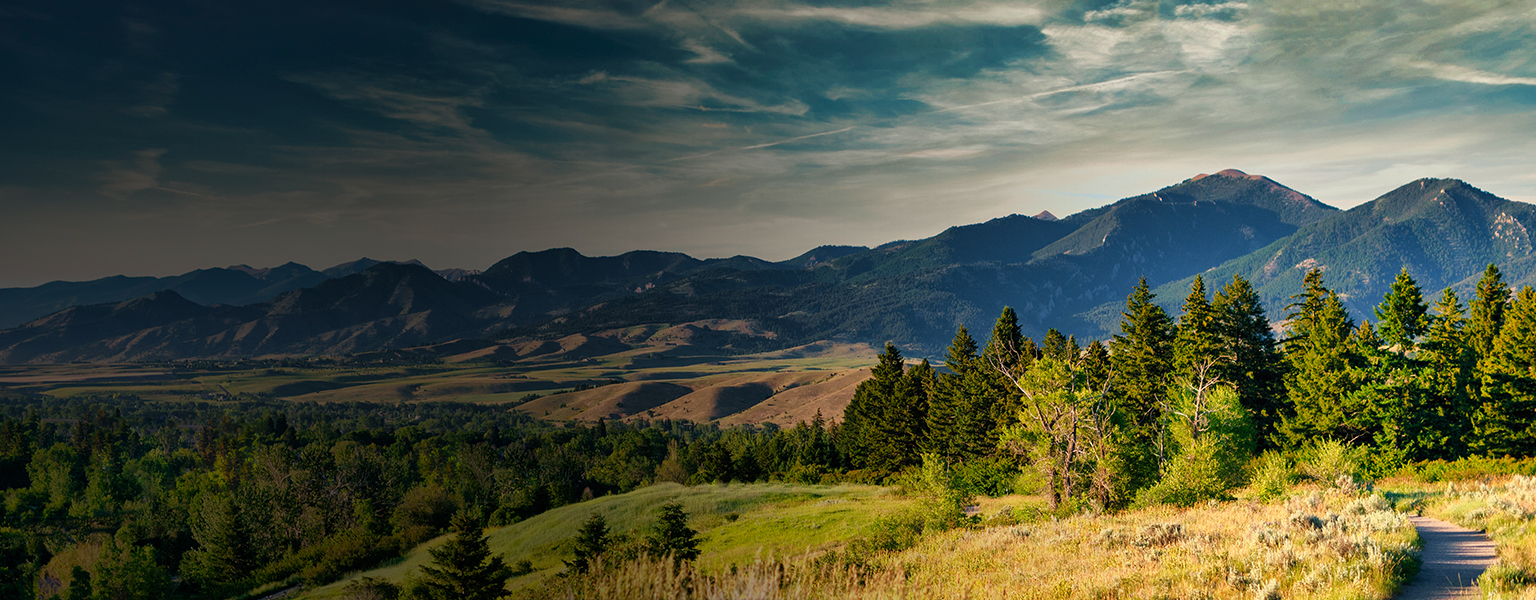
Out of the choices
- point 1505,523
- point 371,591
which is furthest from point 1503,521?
point 371,591

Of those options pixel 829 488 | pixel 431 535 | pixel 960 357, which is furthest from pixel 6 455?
pixel 960 357

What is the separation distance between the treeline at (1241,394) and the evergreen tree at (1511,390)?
9 centimetres

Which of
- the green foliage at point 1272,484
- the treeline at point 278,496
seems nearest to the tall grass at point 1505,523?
the green foliage at point 1272,484

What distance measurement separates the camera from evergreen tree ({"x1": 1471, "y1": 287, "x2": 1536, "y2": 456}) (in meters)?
42.7

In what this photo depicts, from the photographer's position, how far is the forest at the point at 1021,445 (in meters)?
35.8

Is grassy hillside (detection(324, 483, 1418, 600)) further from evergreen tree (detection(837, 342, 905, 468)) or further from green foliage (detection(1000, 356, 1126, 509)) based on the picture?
evergreen tree (detection(837, 342, 905, 468))

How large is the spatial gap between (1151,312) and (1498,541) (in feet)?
144

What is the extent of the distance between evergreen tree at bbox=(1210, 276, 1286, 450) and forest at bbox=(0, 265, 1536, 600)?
0.17 metres

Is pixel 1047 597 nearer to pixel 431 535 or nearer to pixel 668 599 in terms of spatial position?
pixel 668 599

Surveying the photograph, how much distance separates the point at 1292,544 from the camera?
567 inches

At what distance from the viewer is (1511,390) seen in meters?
42.9

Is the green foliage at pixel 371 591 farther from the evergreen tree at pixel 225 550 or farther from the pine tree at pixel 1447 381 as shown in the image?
the pine tree at pixel 1447 381

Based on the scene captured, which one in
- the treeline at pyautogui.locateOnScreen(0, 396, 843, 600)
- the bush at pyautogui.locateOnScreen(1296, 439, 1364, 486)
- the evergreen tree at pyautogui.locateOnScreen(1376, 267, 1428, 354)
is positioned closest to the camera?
the bush at pyautogui.locateOnScreen(1296, 439, 1364, 486)

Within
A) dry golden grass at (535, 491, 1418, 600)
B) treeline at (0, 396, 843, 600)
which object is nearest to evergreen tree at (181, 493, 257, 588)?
treeline at (0, 396, 843, 600)
